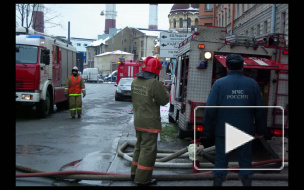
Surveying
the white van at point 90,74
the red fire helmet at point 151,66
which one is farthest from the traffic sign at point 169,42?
the white van at point 90,74

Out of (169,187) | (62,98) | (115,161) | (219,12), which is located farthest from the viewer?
(219,12)

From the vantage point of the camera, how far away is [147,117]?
19.6 feet

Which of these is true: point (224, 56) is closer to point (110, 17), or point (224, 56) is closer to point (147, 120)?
point (147, 120)

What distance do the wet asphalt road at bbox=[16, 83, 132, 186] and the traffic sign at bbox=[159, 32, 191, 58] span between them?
6.15 meters

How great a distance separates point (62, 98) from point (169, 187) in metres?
12.6

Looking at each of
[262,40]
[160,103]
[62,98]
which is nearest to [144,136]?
[160,103]

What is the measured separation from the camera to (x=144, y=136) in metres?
5.96

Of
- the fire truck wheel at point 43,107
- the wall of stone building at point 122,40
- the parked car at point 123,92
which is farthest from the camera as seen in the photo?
the wall of stone building at point 122,40

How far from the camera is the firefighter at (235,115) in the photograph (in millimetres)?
5031

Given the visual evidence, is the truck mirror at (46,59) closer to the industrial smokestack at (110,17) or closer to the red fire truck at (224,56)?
the red fire truck at (224,56)

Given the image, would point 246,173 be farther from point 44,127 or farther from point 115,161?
point 44,127

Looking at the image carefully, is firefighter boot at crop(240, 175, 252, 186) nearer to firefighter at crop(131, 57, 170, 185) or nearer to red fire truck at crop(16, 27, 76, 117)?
firefighter at crop(131, 57, 170, 185)

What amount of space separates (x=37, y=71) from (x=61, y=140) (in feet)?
14.9

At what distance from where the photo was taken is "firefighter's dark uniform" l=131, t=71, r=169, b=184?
5922mm
